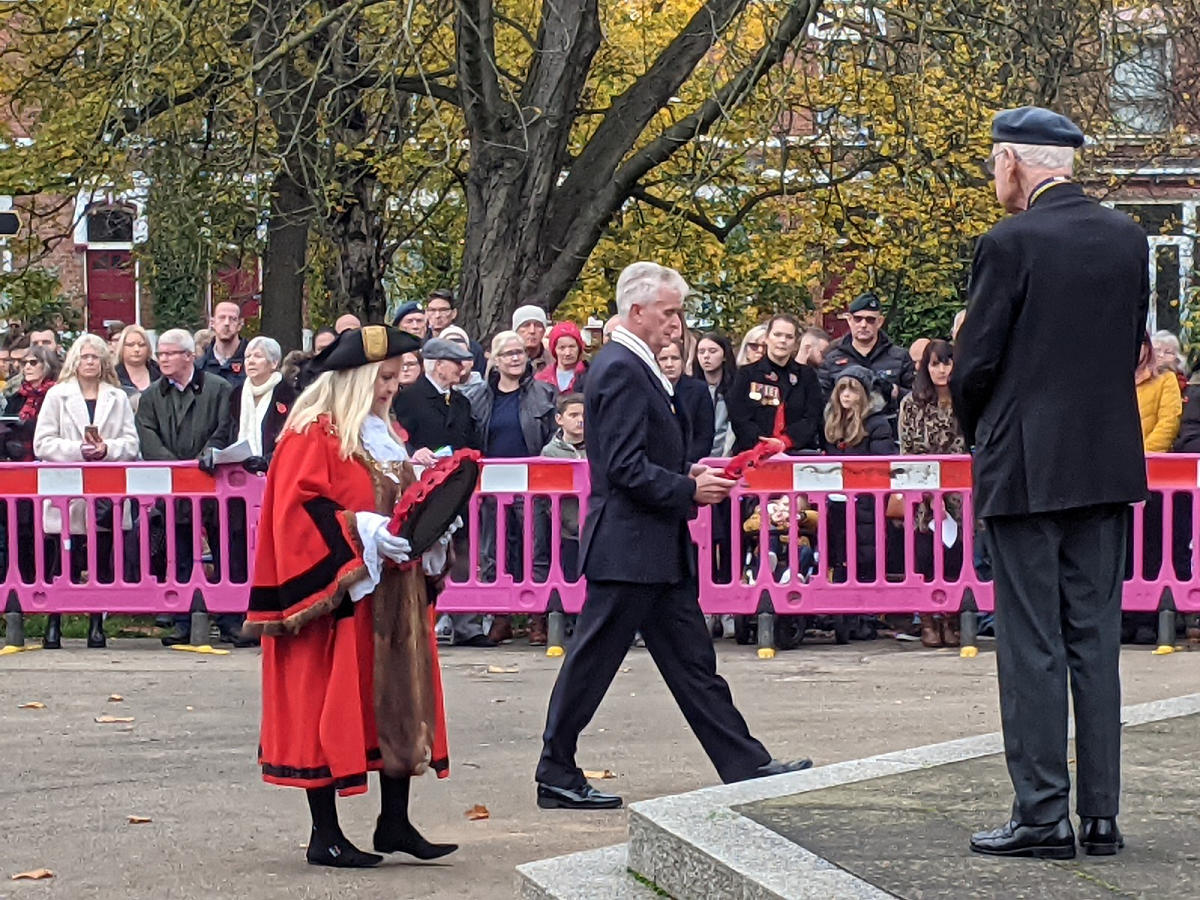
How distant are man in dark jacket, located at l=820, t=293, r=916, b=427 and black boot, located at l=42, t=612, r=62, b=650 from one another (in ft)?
15.9

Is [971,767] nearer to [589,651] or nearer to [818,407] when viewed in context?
[589,651]

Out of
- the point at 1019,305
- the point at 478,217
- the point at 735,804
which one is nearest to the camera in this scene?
the point at 1019,305

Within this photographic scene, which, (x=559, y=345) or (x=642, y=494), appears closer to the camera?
(x=642, y=494)

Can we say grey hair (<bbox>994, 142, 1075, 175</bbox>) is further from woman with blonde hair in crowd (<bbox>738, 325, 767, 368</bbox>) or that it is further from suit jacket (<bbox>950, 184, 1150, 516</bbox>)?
woman with blonde hair in crowd (<bbox>738, 325, 767, 368</bbox>)

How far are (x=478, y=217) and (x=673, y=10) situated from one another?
582 inches

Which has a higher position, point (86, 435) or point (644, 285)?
point (644, 285)

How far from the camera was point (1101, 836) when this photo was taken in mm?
5738

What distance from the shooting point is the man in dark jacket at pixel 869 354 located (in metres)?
14.1

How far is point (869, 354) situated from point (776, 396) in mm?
1408

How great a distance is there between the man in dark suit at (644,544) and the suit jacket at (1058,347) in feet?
7.19

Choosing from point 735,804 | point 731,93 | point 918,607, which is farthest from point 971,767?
point 731,93

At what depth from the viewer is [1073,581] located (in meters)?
5.71

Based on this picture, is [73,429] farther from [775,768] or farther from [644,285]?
[775,768]

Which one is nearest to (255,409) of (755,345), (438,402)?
(438,402)
